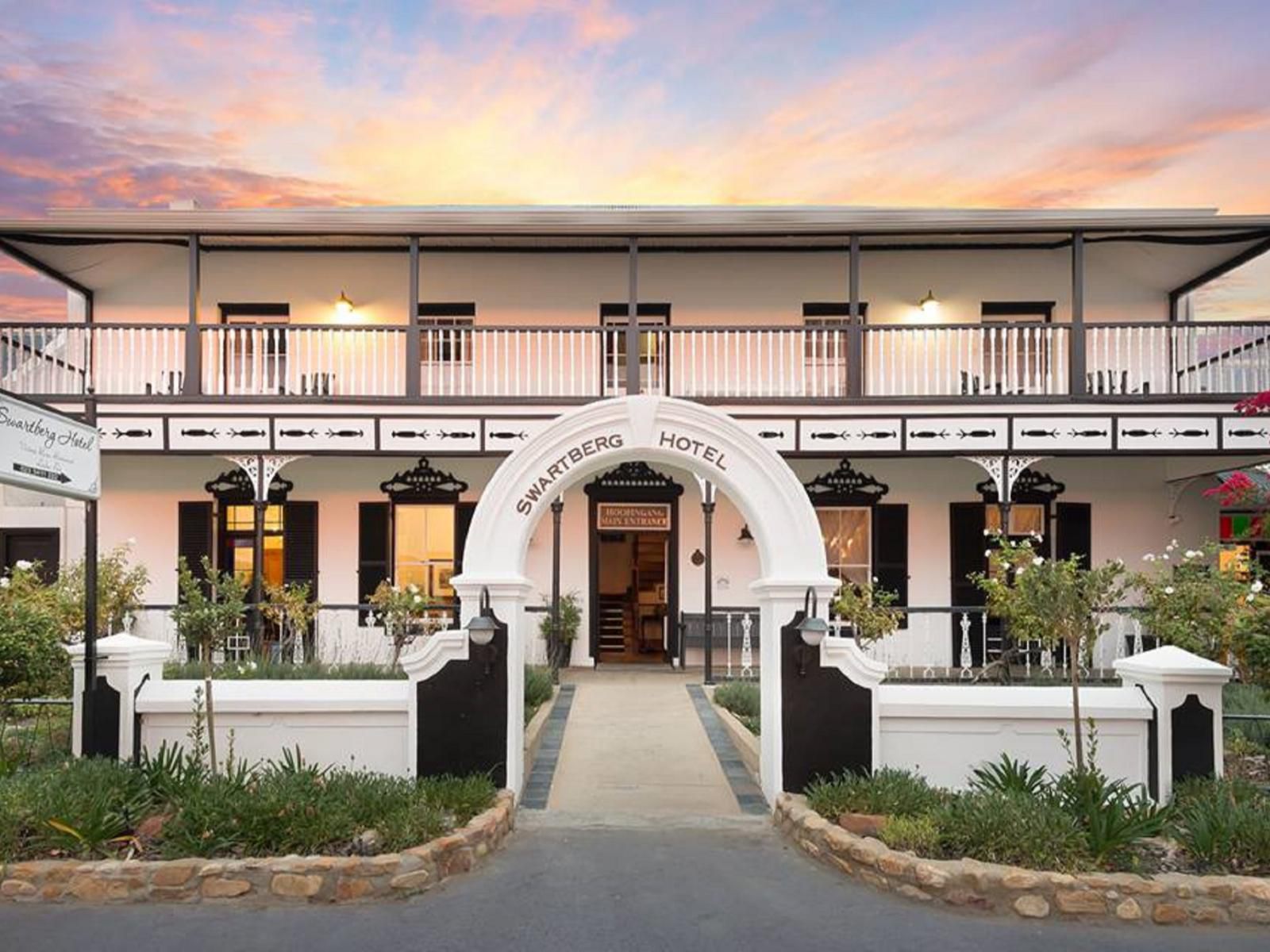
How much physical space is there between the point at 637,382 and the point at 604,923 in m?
8.36

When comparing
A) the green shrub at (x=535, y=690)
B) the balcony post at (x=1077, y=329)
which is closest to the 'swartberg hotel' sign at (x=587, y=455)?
the green shrub at (x=535, y=690)

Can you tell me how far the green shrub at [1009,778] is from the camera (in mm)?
6020

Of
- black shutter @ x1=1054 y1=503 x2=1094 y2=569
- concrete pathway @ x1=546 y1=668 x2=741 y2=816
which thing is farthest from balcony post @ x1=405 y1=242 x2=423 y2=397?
black shutter @ x1=1054 y1=503 x2=1094 y2=569

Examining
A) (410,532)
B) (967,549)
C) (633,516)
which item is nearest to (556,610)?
(633,516)

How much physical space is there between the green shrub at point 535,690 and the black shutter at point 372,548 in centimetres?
434

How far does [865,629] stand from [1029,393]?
4631 millimetres

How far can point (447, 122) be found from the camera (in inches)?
575

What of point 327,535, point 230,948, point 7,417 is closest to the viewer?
point 230,948

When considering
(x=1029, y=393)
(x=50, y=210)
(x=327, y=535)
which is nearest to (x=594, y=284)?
(x=327, y=535)

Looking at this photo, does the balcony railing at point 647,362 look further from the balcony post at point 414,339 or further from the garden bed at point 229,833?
the garden bed at point 229,833

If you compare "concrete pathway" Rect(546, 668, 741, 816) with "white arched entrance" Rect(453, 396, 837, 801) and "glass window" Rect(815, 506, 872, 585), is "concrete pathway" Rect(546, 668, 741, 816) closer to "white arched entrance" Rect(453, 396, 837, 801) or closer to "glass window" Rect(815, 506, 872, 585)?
"white arched entrance" Rect(453, 396, 837, 801)

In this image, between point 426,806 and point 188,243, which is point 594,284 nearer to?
point 188,243

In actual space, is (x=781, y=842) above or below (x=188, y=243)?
below

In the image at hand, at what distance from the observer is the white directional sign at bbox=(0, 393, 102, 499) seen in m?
5.52
